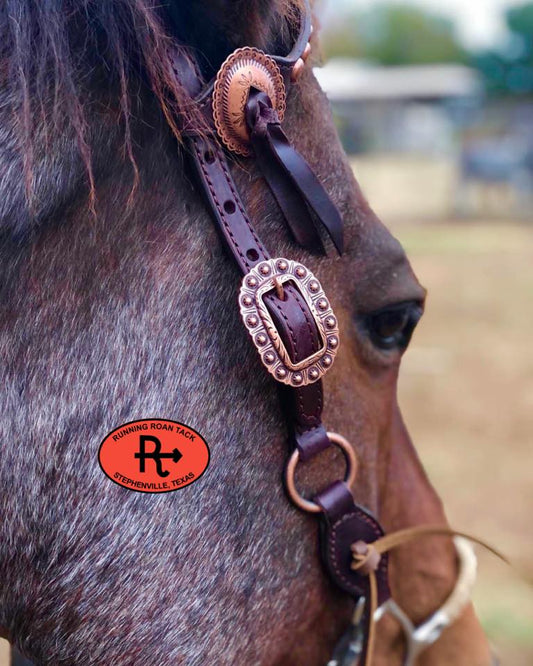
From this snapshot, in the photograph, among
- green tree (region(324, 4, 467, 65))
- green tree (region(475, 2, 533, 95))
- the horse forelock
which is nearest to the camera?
the horse forelock

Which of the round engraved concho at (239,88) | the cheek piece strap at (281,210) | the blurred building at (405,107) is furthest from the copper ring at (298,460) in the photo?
the blurred building at (405,107)

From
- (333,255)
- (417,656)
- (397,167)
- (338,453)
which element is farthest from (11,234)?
(397,167)

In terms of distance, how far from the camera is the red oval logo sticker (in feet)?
4.06

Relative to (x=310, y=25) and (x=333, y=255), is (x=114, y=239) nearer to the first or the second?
(x=333, y=255)

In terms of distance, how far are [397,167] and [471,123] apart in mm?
4572

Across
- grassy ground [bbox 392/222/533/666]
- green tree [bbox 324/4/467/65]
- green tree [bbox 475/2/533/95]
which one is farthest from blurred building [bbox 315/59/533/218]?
green tree [bbox 324/4/467/65]

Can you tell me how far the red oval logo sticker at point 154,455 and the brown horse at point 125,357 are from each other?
0.02m

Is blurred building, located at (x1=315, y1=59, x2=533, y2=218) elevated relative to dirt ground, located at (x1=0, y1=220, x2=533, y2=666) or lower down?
lower down

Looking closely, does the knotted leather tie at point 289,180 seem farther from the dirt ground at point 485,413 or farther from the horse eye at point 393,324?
the dirt ground at point 485,413

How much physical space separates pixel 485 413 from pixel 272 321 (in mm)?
5214

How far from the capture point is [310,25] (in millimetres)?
1370

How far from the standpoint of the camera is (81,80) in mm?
1226

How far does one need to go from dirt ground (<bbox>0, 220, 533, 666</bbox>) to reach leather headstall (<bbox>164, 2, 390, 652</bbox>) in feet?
7.08

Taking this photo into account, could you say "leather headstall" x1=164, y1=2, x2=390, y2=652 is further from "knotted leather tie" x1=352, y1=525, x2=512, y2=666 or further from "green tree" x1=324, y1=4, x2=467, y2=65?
"green tree" x1=324, y1=4, x2=467, y2=65
